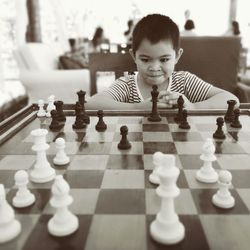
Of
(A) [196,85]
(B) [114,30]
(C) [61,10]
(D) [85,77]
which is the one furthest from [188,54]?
(B) [114,30]

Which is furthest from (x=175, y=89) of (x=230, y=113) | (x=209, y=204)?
(x=209, y=204)

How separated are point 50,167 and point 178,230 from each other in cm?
38

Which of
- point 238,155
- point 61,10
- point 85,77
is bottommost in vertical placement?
point 85,77

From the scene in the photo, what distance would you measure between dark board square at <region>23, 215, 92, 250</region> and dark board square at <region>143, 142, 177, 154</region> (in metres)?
0.42

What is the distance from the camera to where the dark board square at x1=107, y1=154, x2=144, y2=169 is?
2.92ft

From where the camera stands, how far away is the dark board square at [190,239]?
0.56 meters

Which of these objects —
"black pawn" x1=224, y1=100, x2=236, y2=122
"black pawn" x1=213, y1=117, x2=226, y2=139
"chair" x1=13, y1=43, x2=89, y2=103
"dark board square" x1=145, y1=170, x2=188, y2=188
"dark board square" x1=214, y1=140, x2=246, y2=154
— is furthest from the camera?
"chair" x1=13, y1=43, x2=89, y2=103

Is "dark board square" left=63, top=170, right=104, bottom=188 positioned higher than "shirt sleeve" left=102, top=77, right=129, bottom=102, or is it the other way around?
"dark board square" left=63, top=170, right=104, bottom=188

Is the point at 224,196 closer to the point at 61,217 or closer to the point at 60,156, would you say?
the point at 61,217

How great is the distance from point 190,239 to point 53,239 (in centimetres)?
23

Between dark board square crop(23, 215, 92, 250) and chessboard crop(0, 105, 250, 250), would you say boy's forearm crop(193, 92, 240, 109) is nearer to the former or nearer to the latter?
chessboard crop(0, 105, 250, 250)

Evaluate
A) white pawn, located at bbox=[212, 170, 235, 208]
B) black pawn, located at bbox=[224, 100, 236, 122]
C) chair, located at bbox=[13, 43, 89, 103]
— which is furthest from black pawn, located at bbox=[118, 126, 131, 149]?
chair, located at bbox=[13, 43, 89, 103]

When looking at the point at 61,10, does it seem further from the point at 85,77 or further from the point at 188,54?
the point at 188,54

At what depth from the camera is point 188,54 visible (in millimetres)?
2617
